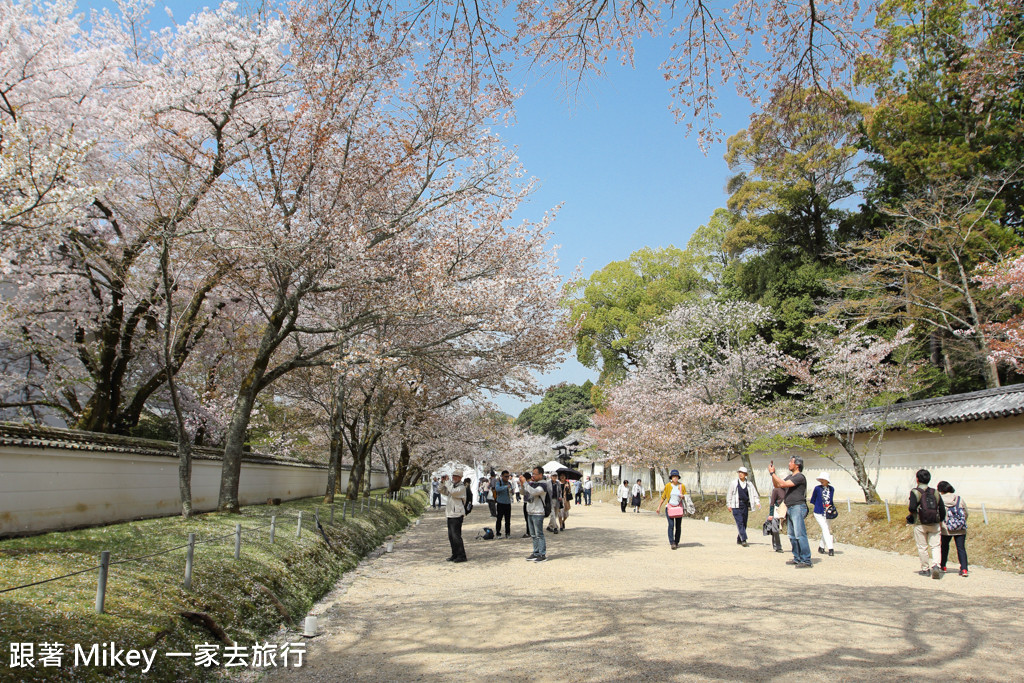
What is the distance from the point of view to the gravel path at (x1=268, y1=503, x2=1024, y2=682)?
4.73 meters

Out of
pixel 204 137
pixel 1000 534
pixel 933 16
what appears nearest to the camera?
pixel 933 16

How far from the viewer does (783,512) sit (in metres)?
11.0

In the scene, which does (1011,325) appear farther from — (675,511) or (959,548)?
(675,511)

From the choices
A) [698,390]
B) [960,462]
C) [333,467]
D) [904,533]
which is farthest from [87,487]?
[698,390]

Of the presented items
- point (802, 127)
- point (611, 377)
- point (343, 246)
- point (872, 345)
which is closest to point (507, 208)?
point (343, 246)

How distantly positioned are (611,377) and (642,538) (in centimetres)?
2284

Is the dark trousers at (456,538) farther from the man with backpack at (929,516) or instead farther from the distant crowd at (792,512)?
the man with backpack at (929,516)

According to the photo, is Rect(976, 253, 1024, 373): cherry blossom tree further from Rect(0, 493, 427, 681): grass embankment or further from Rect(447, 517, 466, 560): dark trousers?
Rect(0, 493, 427, 681): grass embankment

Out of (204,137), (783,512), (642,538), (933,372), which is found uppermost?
(204,137)

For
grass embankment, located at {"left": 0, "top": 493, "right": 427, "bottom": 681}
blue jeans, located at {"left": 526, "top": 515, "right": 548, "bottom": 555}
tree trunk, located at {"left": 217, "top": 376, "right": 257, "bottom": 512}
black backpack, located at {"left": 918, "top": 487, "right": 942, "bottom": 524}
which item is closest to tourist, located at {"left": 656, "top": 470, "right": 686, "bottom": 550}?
blue jeans, located at {"left": 526, "top": 515, "right": 548, "bottom": 555}

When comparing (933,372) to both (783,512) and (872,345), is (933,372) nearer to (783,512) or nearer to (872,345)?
(872,345)

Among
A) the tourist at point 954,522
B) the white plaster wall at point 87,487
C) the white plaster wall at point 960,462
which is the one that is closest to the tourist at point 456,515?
the white plaster wall at point 87,487

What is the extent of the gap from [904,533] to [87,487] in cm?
1478

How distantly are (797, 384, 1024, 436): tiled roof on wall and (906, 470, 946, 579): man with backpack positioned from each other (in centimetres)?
576
